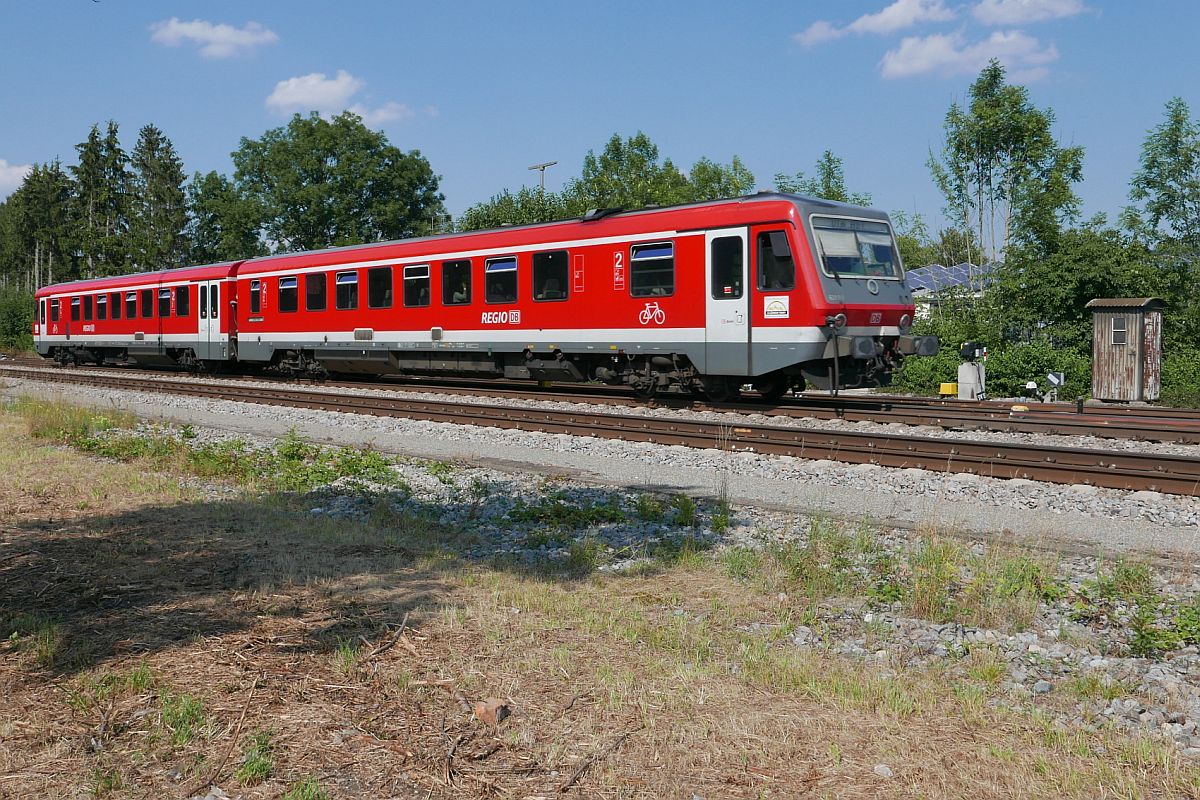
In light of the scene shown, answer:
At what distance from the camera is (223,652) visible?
4824 mm

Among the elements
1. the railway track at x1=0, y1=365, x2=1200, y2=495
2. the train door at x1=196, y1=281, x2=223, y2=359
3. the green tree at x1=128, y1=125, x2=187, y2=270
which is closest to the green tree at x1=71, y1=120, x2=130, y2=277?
the green tree at x1=128, y1=125, x2=187, y2=270

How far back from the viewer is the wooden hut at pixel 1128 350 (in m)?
20.3

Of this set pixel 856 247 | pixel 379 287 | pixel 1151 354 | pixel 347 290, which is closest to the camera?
pixel 856 247

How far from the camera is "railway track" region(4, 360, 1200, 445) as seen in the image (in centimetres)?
1342

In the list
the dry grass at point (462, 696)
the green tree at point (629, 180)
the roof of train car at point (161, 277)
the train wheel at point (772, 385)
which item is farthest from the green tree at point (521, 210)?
the dry grass at point (462, 696)

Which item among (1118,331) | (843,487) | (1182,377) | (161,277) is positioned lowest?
(843,487)

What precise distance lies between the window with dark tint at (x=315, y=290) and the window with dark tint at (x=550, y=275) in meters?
7.36

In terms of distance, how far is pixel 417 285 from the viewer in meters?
21.2

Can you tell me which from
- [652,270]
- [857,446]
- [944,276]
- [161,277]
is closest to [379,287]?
[652,270]

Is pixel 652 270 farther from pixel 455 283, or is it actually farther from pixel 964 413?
pixel 964 413

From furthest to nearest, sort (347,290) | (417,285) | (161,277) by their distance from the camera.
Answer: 1. (161,277)
2. (347,290)
3. (417,285)

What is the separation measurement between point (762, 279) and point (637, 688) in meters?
11.4

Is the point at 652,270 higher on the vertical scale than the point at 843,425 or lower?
higher

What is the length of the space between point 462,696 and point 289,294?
22.1 metres
